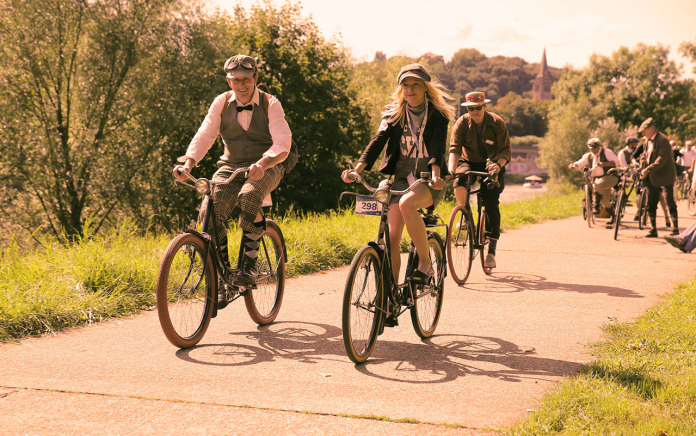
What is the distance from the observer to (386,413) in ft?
10.5

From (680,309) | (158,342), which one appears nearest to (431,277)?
(158,342)

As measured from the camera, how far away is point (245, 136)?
4.87 metres

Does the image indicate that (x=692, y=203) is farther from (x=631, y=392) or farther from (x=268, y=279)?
(x=631, y=392)

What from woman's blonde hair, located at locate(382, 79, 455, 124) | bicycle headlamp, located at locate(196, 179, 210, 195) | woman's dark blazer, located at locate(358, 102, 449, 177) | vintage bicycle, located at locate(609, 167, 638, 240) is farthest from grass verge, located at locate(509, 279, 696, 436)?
vintage bicycle, located at locate(609, 167, 638, 240)

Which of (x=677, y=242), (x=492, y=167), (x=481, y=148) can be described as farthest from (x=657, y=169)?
(x=492, y=167)

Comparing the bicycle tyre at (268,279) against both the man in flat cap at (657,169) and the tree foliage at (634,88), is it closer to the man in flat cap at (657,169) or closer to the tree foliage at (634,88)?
the man in flat cap at (657,169)

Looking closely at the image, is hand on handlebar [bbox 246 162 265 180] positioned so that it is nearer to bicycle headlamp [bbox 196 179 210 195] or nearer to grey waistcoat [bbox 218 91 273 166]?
bicycle headlamp [bbox 196 179 210 195]

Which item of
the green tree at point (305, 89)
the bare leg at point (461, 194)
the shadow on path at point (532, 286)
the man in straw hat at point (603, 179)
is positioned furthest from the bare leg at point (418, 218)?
the green tree at point (305, 89)

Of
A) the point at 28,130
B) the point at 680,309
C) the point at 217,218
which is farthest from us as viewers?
the point at 28,130

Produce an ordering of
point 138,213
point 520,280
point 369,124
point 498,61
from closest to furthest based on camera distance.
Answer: point 520,280 → point 138,213 → point 369,124 → point 498,61

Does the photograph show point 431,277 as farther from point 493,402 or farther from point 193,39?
point 193,39

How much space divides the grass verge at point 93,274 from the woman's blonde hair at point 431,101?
2762mm

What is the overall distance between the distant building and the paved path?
125 metres

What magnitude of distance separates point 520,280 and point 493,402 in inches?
162
